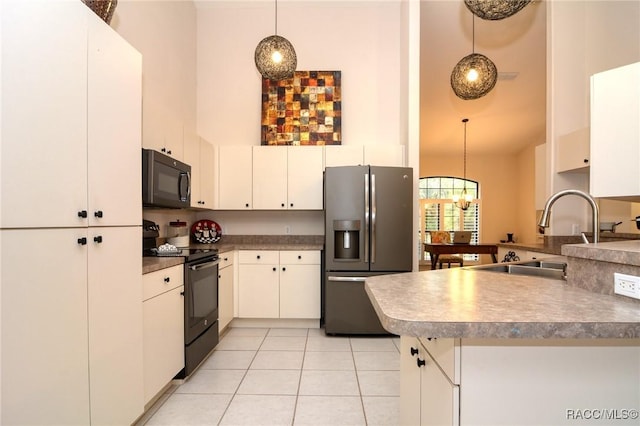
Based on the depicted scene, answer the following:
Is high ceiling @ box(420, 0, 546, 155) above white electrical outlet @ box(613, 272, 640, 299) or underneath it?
above

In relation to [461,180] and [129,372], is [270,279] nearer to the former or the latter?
[129,372]

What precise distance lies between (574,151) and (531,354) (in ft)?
10.6

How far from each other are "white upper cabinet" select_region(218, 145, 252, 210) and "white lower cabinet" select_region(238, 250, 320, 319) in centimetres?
74

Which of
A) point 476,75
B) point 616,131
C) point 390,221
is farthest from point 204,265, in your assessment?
point 476,75

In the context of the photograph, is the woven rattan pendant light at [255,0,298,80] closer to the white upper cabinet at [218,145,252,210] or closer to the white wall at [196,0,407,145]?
the white wall at [196,0,407,145]

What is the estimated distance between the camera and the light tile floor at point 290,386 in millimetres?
1923

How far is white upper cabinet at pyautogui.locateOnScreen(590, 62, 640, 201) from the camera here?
4.20ft

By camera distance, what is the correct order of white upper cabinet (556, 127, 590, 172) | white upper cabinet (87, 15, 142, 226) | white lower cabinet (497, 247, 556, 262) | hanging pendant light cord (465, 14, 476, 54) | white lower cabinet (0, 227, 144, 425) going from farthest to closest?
hanging pendant light cord (465, 14, 476, 54) < white lower cabinet (497, 247, 556, 262) < white upper cabinet (556, 127, 590, 172) < white upper cabinet (87, 15, 142, 226) < white lower cabinet (0, 227, 144, 425)

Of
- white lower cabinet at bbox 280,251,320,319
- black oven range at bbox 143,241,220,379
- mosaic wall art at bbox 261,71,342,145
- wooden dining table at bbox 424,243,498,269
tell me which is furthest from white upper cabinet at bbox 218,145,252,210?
wooden dining table at bbox 424,243,498,269

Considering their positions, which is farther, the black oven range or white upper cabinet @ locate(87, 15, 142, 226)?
the black oven range

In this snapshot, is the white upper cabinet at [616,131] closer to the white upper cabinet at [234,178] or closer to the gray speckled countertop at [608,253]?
the gray speckled countertop at [608,253]

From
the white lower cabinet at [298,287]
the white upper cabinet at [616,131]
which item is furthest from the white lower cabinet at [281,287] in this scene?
the white upper cabinet at [616,131]

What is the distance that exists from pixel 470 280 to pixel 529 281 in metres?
0.22

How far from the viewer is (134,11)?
2740 mm
